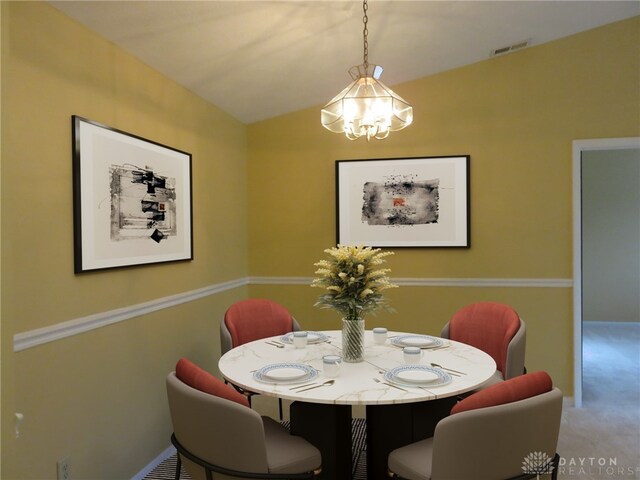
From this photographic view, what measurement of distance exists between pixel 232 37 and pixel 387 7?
939 mm

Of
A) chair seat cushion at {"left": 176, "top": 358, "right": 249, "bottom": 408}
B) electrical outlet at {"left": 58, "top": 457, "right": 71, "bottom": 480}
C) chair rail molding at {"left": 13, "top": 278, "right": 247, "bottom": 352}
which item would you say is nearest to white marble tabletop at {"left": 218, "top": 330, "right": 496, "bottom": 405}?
chair seat cushion at {"left": 176, "top": 358, "right": 249, "bottom": 408}

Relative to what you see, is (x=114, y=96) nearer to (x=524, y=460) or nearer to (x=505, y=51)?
(x=524, y=460)

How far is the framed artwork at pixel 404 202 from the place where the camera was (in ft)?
13.2

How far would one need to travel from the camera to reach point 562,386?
389 cm

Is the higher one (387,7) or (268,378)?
(387,7)

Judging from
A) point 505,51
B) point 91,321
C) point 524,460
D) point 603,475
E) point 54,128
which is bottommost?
point 603,475

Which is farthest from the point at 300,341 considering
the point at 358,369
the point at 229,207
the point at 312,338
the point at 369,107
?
the point at 229,207

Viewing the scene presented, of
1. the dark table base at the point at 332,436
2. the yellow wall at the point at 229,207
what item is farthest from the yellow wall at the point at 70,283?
the dark table base at the point at 332,436

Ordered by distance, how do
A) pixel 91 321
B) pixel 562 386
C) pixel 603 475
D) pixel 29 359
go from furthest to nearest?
1. pixel 562 386
2. pixel 603 475
3. pixel 91 321
4. pixel 29 359

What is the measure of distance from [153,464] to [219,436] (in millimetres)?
1517

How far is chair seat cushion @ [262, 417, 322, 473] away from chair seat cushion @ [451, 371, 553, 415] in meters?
0.67

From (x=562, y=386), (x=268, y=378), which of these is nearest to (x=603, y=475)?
(x=562, y=386)

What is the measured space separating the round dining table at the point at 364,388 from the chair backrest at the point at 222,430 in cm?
18

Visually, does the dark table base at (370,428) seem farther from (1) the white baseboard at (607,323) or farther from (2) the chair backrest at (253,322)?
(1) the white baseboard at (607,323)
